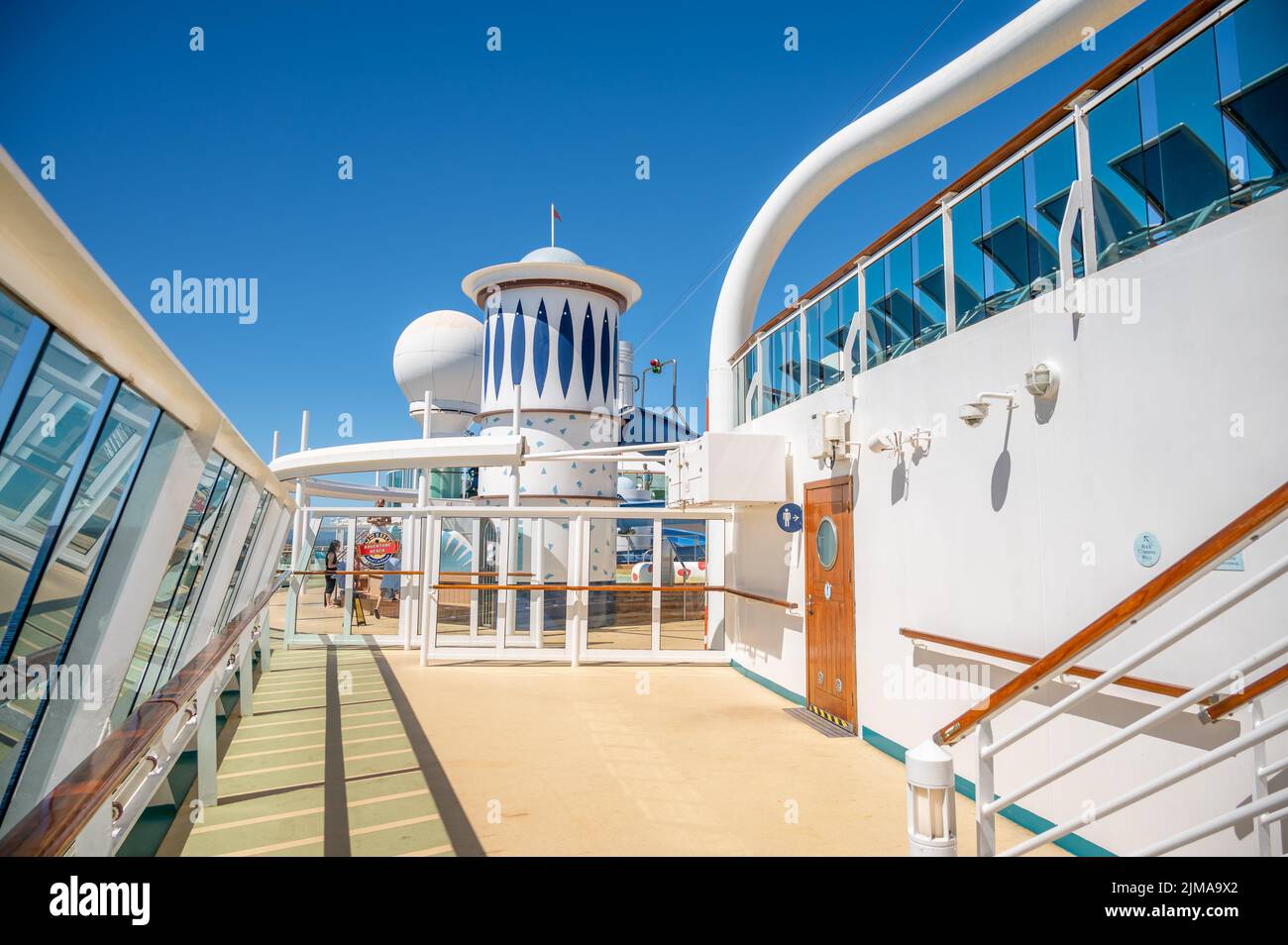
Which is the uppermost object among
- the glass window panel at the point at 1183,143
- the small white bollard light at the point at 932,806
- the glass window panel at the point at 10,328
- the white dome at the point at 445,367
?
the white dome at the point at 445,367

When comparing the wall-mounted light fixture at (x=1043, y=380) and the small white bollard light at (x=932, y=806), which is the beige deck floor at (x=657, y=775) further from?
the wall-mounted light fixture at (x=1043, y=380)

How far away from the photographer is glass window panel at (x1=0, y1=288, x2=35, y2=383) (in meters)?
1.92

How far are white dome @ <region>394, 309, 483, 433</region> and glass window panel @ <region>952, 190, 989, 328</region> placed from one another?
19688 millimetres

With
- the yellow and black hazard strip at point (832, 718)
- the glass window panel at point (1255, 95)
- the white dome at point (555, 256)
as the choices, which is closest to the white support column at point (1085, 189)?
the glass window panel at point (1255, 95)

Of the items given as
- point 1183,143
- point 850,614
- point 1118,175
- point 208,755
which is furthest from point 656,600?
point 1183,143

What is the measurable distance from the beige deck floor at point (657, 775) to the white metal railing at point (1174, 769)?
61.4 inches

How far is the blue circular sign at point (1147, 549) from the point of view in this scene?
3.61 meters

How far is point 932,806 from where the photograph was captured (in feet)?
9.02

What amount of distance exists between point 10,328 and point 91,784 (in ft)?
4.21

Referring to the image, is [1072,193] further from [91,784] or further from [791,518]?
[91,784]

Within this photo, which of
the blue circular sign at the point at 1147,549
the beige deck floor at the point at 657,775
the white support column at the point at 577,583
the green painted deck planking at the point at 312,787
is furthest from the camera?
the white support column at the point at 577,583
